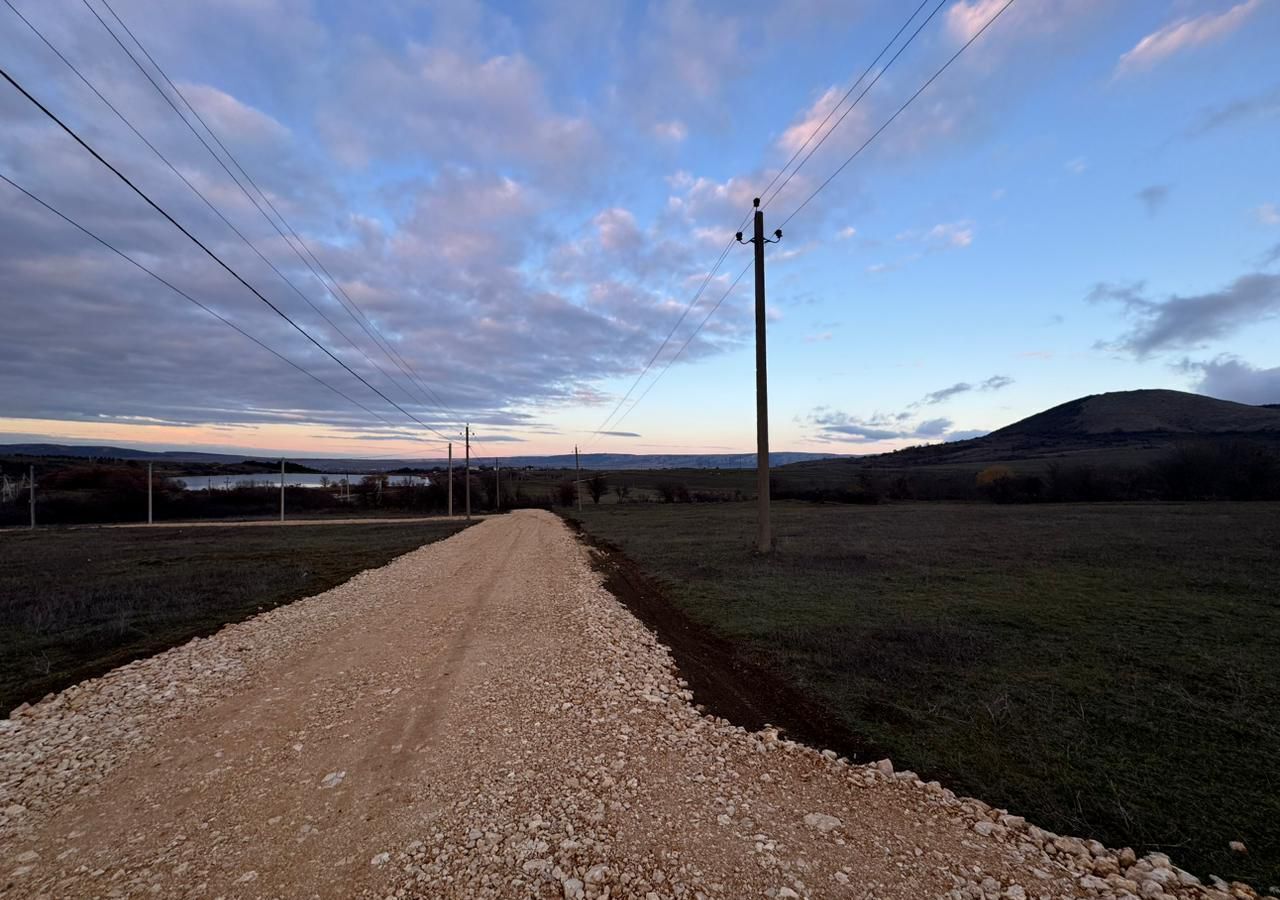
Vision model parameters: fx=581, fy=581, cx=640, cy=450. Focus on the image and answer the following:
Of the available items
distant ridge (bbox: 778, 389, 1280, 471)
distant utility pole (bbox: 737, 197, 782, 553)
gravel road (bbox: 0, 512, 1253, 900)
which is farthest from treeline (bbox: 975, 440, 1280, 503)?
gravel road (bbox: 0, 512, 1253, 900)

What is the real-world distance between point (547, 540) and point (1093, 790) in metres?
23.9

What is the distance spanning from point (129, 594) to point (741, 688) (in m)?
14.1

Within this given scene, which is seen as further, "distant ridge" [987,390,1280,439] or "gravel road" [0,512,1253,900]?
"distant ridge" [987,390,1280,439]

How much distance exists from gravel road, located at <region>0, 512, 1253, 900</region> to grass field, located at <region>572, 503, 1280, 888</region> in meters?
0.62

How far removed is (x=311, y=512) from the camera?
63.1m

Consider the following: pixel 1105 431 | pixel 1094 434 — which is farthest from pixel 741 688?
pixel 1105 431

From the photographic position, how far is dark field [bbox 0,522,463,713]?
8.23 m

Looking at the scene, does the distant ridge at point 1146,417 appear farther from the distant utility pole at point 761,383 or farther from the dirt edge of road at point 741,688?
the dirt edge of road at point 741,688

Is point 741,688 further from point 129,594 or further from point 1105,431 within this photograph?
point 1105,431

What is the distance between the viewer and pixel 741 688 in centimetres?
707

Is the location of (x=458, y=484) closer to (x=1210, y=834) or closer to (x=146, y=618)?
(x=146, y=618)

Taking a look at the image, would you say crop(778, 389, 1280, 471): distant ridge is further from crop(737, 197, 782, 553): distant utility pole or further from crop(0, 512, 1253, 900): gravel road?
crop(0, 512, 1253, 900): gravel road

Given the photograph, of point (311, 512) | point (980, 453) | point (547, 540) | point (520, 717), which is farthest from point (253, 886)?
point (980, 453)

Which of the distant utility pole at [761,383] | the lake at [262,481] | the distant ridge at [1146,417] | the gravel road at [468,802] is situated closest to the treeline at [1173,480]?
the distant utility pole at [761,383]
